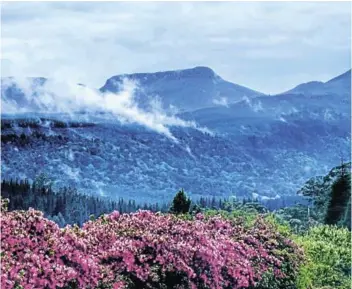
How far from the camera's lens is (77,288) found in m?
8.73

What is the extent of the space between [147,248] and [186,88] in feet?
57.7

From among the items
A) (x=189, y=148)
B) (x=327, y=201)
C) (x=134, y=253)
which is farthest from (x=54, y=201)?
(x=327, y=201)

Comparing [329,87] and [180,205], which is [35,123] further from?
[329,87]

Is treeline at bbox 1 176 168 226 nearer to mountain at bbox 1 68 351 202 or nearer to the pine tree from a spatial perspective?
mountain at bbox 1 68 351 202

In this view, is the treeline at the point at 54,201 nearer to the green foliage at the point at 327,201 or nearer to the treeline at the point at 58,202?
the treeline at the point at 58,202

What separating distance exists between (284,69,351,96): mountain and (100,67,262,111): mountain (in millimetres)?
6694

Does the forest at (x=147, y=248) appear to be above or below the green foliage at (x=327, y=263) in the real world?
above

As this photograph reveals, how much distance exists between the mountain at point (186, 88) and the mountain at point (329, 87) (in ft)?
22.0

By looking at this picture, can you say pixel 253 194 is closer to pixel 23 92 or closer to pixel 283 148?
pixel 283 148

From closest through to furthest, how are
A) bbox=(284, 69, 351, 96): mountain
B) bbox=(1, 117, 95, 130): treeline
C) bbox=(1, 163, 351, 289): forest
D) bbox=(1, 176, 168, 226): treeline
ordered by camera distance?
1. bbox=(1, 163, 351, 289): forest
2. bbox=(1, 176, 168, 226): treeline
3. bbox=(1, 117, 95, 130): treeline
4. bbox=(284, 69, 351, 96): mountain

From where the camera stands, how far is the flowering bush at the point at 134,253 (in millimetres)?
8211

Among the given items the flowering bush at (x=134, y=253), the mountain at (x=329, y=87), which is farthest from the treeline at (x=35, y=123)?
the mountain at (x=329, y=87)

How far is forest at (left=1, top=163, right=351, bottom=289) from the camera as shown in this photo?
835 centimetres

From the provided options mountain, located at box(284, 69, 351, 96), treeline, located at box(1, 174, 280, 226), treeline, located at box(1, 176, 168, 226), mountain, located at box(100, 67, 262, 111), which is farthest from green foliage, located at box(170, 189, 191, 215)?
mountain, located at box(284, 69, 351, 96)
